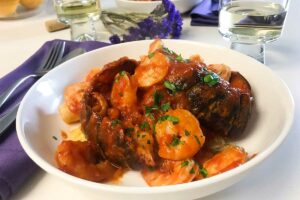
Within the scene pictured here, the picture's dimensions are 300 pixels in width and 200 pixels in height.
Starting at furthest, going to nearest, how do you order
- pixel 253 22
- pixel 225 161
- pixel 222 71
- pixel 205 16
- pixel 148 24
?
pixel 205 16 → pixel 148 24 → pixel 253 22 → pixel 222 71 → pixel 225 161

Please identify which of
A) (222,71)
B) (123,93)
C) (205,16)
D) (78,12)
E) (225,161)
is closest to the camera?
(225,161)

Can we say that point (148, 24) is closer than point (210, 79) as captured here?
No

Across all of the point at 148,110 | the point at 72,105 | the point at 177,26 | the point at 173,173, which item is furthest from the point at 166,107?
the point at 177,26

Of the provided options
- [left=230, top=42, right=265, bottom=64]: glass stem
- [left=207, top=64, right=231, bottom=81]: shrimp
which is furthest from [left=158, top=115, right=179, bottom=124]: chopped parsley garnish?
[left=230, top=42, right=265, bottom=64]: glass stem

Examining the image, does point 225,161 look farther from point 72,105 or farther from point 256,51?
point 256,51

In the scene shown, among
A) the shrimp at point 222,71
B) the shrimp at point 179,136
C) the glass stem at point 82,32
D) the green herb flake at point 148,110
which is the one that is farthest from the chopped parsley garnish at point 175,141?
the glass stem at point 82,32

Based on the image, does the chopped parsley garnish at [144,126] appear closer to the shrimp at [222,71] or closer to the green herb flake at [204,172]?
the green herb flake at [204,172]

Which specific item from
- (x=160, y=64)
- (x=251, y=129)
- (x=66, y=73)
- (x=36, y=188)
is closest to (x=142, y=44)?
(x=66, y=73)
